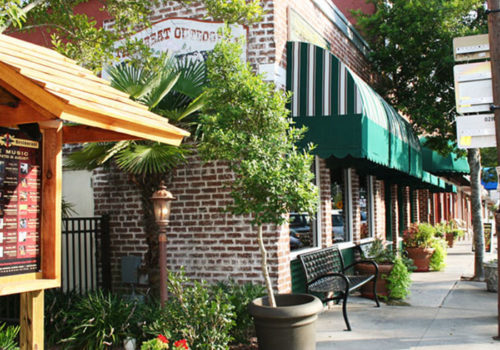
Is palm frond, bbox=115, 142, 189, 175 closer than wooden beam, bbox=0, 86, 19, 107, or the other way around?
wooden beam, bbox=0, 86, 19, 107

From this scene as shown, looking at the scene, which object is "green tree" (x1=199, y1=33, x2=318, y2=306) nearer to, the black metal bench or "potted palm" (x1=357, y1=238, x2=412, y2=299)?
the black metal bench

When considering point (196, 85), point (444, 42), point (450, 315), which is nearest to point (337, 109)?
point (196, 85)

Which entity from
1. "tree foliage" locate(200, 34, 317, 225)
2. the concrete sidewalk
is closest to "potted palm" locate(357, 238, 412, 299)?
the concrete sidewalk

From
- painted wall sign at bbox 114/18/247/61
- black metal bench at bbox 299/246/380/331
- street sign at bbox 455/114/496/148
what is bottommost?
black metal bench at bbox 299/246/380/331

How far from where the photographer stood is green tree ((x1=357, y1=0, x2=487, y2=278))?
36.3ft

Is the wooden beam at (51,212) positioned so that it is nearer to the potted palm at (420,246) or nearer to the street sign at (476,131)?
the street sign at (476,131)

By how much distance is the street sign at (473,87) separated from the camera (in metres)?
6.75

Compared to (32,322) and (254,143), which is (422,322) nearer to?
(254,143)

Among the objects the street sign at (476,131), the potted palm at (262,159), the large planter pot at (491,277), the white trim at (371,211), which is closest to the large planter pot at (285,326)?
the potted palm at (262,159)

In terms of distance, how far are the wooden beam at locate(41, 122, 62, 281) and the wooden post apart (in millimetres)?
185

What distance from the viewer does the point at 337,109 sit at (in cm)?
682

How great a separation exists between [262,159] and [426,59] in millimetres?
7688

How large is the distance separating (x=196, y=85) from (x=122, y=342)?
3.39 metres

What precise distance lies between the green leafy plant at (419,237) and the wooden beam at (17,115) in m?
11.2
